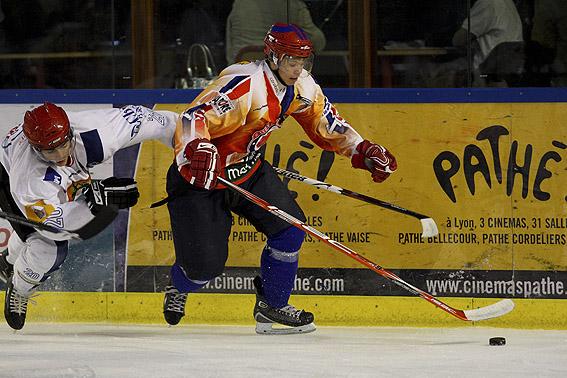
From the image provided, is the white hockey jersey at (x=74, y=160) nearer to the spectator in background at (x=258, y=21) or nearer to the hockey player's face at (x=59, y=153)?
the hockey player's face at (x=59, y=153)

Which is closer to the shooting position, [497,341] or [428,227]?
[497,341]

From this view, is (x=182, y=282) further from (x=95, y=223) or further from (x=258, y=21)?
(x=258, y=21)

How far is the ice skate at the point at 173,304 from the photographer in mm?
5672

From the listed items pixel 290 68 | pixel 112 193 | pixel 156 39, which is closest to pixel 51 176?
pixel 112 193

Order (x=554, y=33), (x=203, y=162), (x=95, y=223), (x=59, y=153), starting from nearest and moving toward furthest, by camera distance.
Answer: (x=95, y=223) → (x=203, y=162) → (x=59, y=153) → (x=554, y=33)

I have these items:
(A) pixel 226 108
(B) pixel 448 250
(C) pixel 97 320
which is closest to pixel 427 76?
(B) pixel 448 250

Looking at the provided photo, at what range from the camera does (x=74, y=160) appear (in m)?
5.25

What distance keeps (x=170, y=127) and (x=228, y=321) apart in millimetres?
1045

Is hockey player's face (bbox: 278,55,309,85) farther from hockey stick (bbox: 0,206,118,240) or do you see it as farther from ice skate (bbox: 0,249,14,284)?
ice skate (bbox: 0,249,14,284)

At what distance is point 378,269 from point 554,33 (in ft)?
4.52

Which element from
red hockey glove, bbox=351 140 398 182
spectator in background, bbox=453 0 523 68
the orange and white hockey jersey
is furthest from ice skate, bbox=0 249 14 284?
spectator in background, bbox=453 0 523 68

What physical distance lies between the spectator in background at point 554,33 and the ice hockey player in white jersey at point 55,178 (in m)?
1.62

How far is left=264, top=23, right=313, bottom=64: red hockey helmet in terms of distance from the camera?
5234 mm

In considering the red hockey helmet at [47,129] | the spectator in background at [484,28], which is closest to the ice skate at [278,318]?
the red hockey helmet at [47,129]
